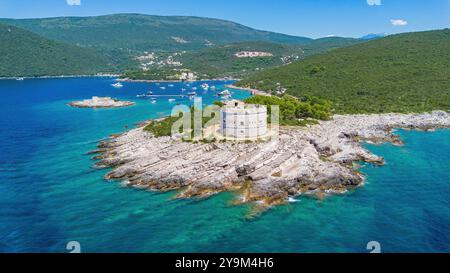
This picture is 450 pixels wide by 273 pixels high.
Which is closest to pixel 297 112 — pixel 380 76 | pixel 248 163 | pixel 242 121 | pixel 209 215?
pixel 242 121

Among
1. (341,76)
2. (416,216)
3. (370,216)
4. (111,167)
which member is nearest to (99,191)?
(111,167)

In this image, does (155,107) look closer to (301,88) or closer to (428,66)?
(301,88)

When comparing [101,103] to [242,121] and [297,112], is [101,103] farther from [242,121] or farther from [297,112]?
[242,121]

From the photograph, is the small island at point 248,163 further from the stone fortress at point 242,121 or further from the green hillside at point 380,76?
the green hillside at point 380,76

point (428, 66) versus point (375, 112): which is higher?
point (428, 66)

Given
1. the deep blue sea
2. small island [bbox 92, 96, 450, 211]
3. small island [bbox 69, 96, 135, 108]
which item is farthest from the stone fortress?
small island [bbox 69, 96, 135, 108]

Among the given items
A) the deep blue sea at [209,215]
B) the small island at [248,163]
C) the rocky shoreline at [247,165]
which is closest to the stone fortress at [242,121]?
the small island at [248,163]
